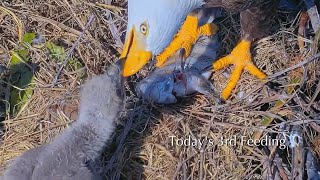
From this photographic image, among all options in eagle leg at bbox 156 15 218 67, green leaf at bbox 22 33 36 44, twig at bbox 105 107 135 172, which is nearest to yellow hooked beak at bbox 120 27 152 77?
twig at bbox 105 107 135 172

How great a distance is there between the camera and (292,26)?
4.13 m

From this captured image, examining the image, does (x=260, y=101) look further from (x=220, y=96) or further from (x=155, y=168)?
(x=155, y=168)

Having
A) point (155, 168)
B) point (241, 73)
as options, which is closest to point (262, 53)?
point (241, 73)

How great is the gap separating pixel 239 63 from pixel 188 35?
0.32 metres

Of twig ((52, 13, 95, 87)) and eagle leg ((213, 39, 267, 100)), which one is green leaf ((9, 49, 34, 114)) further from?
eagle leg ((213, 39, 267, 100))

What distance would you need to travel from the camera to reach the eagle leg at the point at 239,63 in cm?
393

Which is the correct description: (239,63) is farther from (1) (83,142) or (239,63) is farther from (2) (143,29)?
(1) (83,142)

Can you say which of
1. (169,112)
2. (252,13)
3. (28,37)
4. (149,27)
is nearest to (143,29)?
(149,27)

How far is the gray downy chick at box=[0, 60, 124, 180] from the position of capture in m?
3.25

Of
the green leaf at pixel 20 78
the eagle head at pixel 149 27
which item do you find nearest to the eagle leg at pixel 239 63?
the eagle head at pixel 149 27

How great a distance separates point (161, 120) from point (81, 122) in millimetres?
495

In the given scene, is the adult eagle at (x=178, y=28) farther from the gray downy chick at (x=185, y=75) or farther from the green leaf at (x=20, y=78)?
the green leaf at (x=20, y=78)

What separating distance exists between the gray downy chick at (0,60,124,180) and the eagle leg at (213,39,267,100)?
76 cm

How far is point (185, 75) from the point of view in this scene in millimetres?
3912
